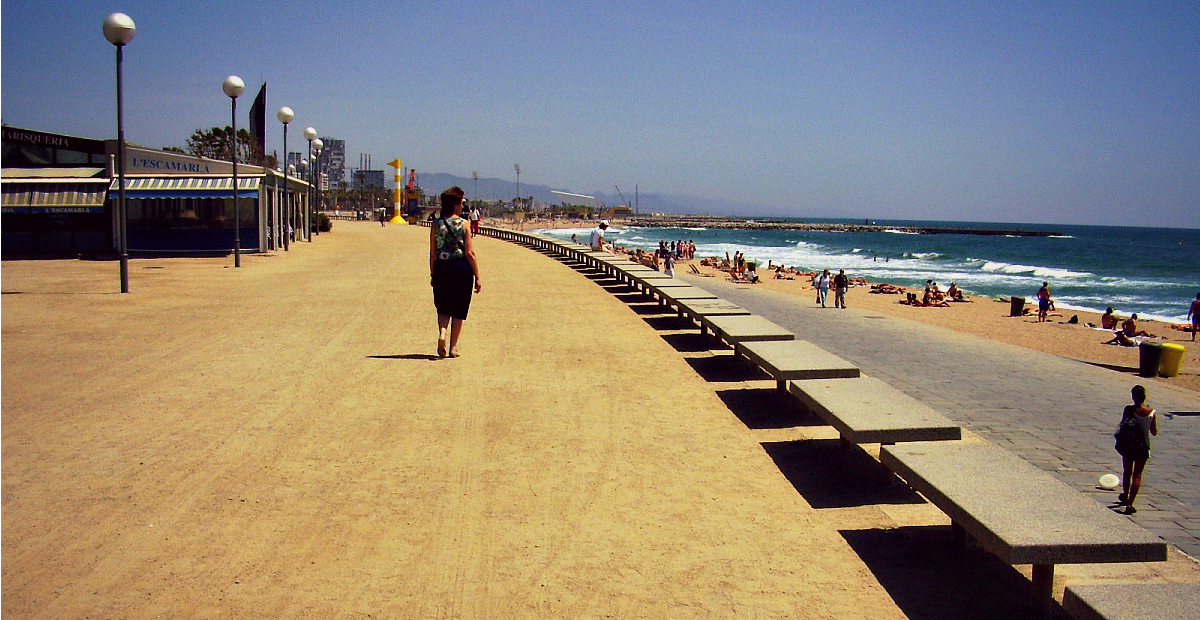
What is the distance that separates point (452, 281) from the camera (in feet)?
24.6

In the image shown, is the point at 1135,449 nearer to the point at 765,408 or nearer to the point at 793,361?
the point at 793,361

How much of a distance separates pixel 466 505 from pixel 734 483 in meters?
1.51

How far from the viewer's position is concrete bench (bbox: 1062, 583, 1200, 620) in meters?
2.97

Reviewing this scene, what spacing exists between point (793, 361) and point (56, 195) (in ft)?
65.8

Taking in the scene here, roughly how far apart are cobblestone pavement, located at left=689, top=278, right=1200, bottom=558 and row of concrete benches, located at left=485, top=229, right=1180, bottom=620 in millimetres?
1254

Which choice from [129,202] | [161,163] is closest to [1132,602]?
[129,202]

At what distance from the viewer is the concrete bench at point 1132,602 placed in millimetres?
2975

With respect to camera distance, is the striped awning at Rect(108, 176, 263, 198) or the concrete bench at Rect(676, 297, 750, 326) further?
the striped awning at Rect(108, 176, 263, 198)

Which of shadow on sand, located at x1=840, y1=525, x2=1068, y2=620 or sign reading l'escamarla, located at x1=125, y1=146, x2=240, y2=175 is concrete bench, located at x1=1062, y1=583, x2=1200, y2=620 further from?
sign reading l'escamarla, located at x1=125, y1=146, x2=240, y2=175

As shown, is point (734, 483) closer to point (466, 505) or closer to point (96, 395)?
point (466, 505)

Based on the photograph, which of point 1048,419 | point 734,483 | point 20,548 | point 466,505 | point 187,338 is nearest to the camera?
point 20,548

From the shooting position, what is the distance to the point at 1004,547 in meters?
3.38

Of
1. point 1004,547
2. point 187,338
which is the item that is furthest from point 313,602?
point 187,338

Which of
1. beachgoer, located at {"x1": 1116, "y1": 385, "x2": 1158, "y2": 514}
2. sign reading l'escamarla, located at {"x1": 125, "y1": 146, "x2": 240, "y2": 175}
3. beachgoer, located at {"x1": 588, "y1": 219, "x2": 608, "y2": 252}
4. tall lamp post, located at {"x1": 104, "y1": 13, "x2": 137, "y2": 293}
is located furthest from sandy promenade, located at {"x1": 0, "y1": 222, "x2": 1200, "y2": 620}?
sign reading l'escamarla, located at {"x1": 125, "y1": 146, "x2": 240, "y2": 175}
